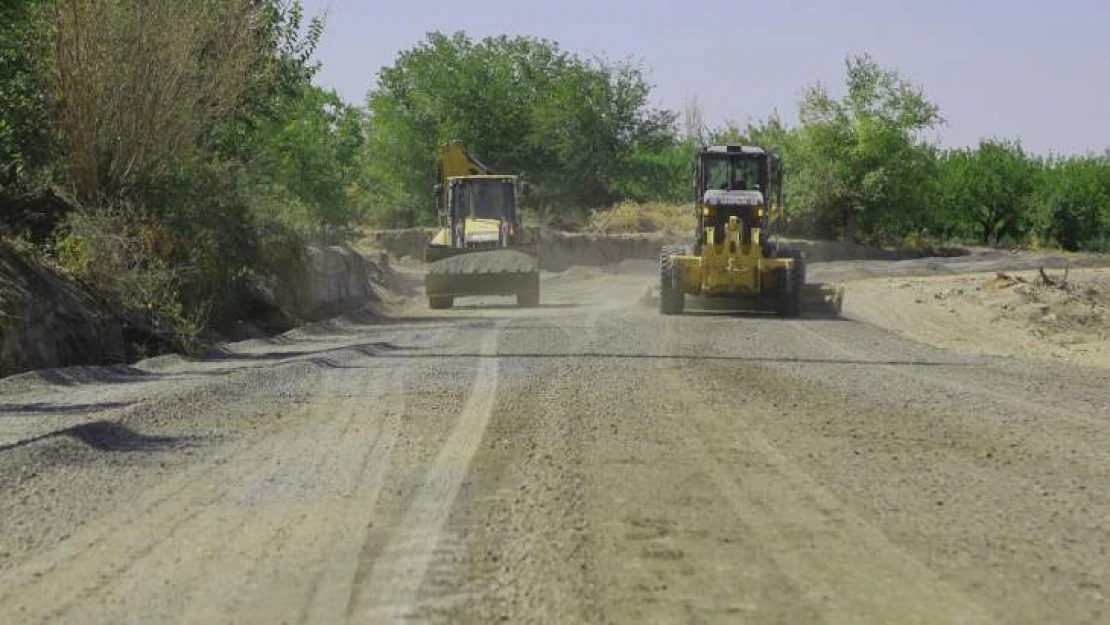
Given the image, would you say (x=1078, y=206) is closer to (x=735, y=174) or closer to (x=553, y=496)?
(x=735, y=174)

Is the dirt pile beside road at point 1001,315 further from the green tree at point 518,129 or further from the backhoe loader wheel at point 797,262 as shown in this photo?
the green tree at point 518,129

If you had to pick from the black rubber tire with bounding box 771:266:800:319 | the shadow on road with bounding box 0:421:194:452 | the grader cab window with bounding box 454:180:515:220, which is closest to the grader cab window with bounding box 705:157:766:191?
the black rubber tire with bounding box 771:266:800:319

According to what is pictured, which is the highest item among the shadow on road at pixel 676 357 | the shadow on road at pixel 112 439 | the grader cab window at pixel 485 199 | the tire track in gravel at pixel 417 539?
the grader cab window at pixel 485 199

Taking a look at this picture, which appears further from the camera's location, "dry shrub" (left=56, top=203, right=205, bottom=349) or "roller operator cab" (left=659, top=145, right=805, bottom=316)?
"roller operator cab" (left=659, top=145, right=805, bottom=316)

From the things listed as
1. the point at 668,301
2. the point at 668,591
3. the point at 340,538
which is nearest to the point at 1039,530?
the point at 668,591

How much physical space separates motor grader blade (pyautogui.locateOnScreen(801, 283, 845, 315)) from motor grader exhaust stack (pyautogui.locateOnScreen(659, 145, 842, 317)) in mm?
2830

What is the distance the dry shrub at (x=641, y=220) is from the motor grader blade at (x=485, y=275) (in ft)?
117

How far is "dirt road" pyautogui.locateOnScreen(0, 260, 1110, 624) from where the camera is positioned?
6.27 meters

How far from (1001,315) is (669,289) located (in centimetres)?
683

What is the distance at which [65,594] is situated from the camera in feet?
21.1

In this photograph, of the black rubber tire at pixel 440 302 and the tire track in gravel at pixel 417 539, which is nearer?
the tire track in gravel at pixel 417 539

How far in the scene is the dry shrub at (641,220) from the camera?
71750mm

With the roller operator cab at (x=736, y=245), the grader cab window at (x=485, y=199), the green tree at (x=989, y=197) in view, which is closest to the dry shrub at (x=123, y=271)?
the roller operator cab at (x=736, y=245)

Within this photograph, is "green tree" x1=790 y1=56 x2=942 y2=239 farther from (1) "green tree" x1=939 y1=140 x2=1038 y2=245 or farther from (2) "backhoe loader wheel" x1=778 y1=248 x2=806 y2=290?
(2) "backhoe loader wheel" x1=778 y1=248 x2=806 y2=290
